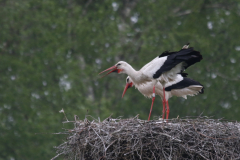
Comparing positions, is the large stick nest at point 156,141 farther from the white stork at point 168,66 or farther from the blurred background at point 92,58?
the blurred background at point 92,58

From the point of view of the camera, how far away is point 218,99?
42.5 feet

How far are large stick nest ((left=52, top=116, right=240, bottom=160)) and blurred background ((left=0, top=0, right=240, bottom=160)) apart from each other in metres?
6.28

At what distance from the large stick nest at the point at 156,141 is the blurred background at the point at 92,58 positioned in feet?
20.6

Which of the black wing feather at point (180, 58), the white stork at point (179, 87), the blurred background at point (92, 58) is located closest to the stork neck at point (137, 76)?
the black wing feather at point (180, 58)

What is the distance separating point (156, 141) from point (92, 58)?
8.81 metres

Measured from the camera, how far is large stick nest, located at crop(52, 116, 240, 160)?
5.43m

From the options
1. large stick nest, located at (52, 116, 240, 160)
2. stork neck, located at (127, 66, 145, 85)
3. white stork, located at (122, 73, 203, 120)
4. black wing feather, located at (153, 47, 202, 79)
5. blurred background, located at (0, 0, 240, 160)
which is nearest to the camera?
large stick nest, located at (52, 116, 240, 160)

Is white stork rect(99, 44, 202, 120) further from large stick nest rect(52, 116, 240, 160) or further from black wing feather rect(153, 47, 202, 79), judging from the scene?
large stick nest rect(52, 116, 240, 160)

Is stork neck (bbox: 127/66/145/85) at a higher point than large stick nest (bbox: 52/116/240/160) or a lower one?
higher

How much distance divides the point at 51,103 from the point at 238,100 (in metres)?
5.39

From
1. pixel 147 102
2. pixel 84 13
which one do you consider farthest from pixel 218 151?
pixel 84 13

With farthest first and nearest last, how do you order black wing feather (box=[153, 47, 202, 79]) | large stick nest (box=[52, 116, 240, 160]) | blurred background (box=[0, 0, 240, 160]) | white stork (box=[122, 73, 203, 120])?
1. blurred background (box=[0, 0, 240, 160])
2. white stork (box=[122, 73, 203, 120])
3. black wing feather (box=[153, 47, 202, 79])
4. large stick nest (box=[52, 116, 240, 160])

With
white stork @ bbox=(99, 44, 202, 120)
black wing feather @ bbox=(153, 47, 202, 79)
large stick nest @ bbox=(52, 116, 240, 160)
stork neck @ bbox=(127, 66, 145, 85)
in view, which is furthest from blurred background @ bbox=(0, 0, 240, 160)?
large stick nest @ bbox=(52, 116, 240, 160)

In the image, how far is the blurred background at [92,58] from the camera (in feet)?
41.9
